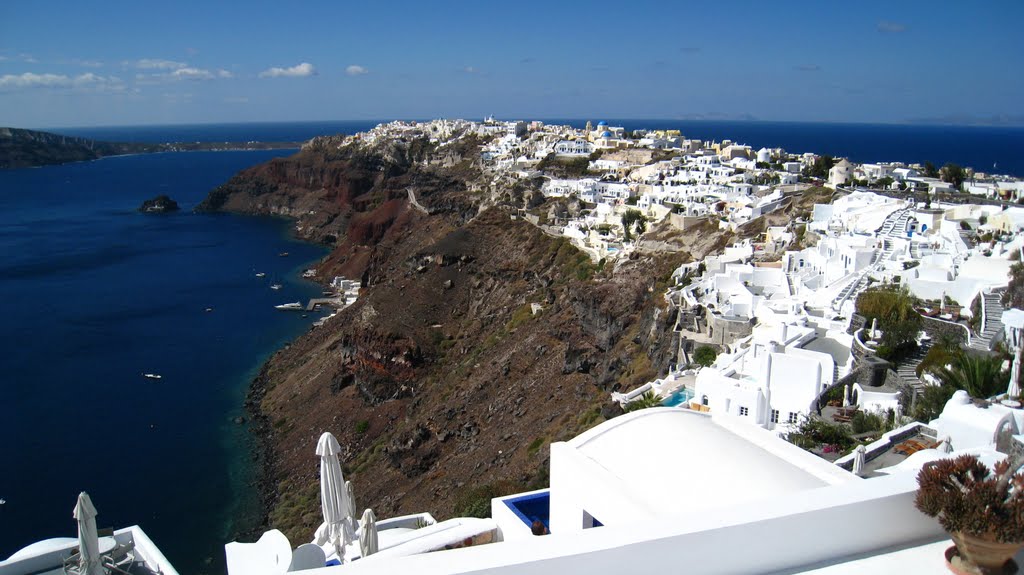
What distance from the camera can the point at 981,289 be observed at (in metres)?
18.7

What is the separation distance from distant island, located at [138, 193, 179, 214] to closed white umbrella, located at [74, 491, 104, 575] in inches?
3956

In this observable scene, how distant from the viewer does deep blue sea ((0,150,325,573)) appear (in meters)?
25.7

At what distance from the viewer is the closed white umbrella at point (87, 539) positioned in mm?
7547

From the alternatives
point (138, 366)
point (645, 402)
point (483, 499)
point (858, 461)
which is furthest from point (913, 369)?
point (138, 366)

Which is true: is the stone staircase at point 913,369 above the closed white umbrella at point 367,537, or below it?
below

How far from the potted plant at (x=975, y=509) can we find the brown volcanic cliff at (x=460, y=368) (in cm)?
1237

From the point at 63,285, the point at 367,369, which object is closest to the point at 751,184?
the point at 367,369

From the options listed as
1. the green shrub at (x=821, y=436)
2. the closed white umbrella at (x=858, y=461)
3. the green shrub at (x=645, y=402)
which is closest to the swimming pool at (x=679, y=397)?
the green shrub at (x=645, y=402)

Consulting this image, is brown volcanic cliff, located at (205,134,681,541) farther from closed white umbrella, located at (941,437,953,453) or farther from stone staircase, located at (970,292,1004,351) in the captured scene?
closed white umbrella, located at (941,437,953,453)

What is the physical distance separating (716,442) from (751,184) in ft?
139

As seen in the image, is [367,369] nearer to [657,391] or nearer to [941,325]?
[657,391]

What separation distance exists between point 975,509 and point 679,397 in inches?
571

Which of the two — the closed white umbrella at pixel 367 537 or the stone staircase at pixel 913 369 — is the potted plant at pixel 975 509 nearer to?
the closed white umbrella at pixel 367 537

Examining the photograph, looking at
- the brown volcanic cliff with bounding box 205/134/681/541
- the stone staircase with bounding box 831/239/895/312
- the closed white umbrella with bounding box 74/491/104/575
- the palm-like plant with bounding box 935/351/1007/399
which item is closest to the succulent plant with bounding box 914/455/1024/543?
the closed white umbrella with bounding box 74/491/104/575
